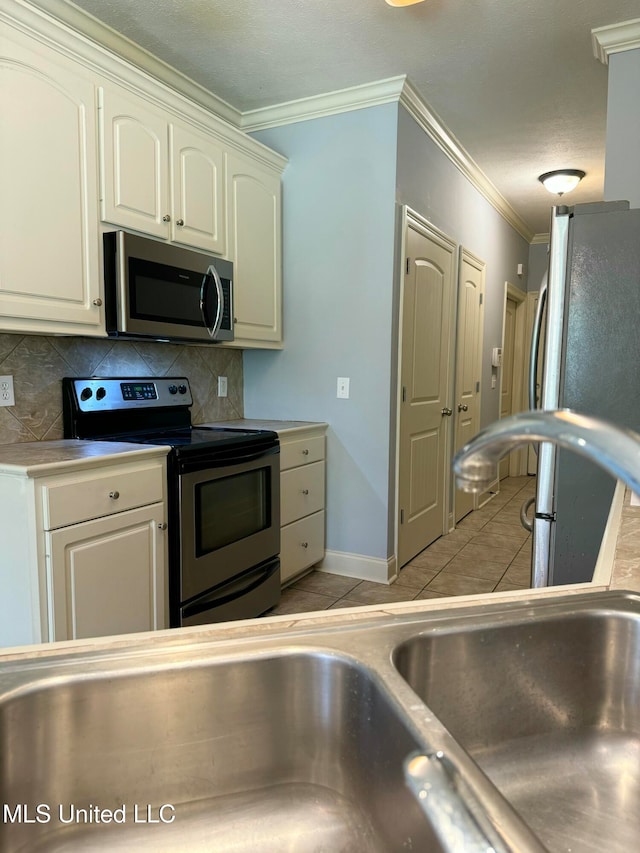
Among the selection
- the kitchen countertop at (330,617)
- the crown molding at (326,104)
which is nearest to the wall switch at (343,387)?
the crown molding at (326,104)

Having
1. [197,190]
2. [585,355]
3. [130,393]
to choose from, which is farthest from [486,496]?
[197,190]

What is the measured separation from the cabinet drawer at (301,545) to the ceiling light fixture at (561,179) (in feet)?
10.3

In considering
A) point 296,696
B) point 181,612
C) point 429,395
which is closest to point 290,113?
point 429,395

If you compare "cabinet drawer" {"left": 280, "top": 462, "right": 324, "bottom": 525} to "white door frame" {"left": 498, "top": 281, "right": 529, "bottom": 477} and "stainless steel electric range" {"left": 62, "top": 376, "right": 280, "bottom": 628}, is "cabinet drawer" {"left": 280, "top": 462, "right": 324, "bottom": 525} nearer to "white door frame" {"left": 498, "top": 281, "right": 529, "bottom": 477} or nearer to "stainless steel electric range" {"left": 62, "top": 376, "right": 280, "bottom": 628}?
"stainless steel electric range" {"left": 62, "top": 376, "right": 280, "bottom": 628}

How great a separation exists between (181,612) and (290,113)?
2665 mm

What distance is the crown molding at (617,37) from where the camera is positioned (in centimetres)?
241

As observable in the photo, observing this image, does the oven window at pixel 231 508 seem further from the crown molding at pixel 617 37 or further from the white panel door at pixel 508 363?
the white panel door at pixel 508 363

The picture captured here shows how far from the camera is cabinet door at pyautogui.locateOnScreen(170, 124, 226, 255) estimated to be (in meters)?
2.50

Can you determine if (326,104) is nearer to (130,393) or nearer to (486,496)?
(130,393)

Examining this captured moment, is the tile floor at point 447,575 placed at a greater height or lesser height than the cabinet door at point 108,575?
lesser

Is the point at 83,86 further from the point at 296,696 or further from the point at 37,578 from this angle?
the point at 296,696

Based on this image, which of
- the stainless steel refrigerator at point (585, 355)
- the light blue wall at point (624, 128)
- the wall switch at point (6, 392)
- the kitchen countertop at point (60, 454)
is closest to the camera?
the kitchen countertop at point (60, 454)

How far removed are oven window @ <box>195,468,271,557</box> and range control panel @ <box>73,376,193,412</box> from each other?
60cm

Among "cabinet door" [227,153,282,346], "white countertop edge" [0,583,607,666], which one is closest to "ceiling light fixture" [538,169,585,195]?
"cabinet door" [227,153,282,346]
